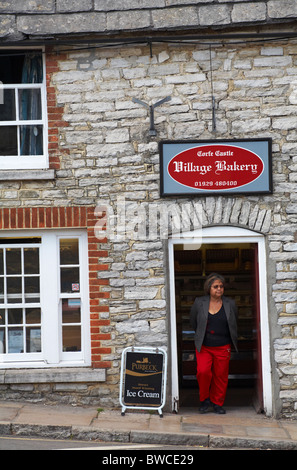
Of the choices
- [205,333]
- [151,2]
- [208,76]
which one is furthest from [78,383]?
[151,2]

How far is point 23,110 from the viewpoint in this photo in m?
9.65

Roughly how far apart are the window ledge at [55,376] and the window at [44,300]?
23 cm

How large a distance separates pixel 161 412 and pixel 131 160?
131 inches

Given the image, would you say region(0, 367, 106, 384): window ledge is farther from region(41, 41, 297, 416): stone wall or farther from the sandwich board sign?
the sandwich board sign

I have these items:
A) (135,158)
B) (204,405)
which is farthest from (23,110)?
(204,405)

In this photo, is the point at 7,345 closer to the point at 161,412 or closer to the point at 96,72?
the point at 161,412

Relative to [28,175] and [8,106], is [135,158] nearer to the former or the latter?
[28,175]

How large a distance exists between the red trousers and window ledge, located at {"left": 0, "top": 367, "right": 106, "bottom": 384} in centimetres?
132

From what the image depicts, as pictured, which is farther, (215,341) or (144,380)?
(215,341)

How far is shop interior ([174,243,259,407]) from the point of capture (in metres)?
11.2

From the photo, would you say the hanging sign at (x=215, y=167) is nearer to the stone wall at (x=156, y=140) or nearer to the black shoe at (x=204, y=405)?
the stone wall at (x=156, y=140)

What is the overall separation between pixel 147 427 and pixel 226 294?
139 inches

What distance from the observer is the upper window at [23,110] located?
958cm

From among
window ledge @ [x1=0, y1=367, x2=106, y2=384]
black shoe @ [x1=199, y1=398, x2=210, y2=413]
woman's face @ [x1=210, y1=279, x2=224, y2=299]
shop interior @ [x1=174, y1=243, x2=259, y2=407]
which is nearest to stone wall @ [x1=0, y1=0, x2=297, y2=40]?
woman's face @ [x1=210, y1=279, x2=224, y2=299]
